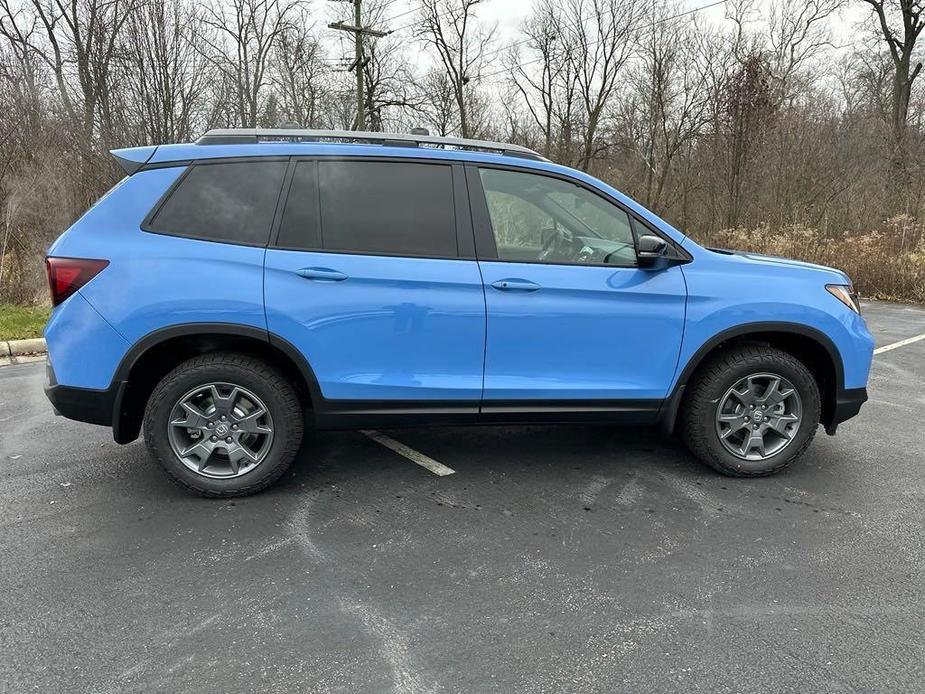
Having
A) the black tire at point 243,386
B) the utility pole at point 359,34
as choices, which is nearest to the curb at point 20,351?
the black tire at point 243,386

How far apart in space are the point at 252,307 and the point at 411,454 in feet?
5.00

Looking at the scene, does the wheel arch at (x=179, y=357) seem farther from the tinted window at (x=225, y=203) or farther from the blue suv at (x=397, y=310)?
the tinted window at (x=225, y=203)

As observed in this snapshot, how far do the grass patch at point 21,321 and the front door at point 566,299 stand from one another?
6622 mm

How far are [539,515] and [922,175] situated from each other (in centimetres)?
1652

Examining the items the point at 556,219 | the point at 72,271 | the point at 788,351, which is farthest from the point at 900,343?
the point at 72,271

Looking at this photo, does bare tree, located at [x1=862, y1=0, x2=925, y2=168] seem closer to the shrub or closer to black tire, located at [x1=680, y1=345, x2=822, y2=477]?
the shrub

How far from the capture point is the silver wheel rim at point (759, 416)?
3791 mm

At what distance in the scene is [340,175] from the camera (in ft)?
11.4

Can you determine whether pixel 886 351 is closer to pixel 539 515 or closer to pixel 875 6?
pixel 539 515

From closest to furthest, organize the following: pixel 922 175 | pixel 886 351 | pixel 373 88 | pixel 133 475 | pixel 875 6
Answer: pixel 133 475, pixel 886 351, pixel 922 175, pixel 875 6, pixel 373 88

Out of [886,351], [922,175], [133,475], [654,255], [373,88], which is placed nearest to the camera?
[654,255]

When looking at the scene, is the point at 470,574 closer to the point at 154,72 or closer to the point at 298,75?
the point at 154,72

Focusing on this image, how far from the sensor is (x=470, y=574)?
2.84 m

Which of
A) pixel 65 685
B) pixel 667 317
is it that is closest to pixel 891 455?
pixel 667 317
